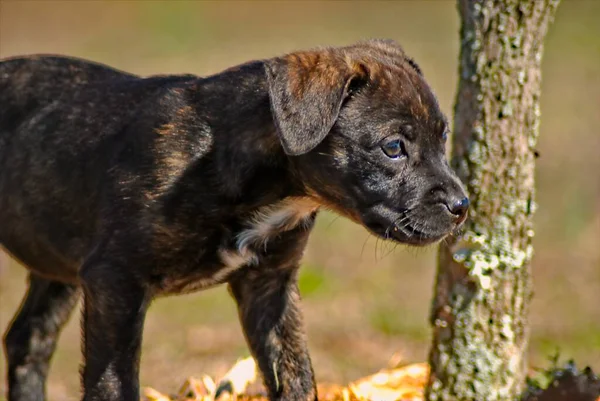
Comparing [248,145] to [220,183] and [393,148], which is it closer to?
[220,183]

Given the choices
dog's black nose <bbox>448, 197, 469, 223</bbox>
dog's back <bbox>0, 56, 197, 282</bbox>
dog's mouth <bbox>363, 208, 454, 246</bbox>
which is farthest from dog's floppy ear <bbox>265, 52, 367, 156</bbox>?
dog's back <bbox>0, 56, 197, 282</bbox>

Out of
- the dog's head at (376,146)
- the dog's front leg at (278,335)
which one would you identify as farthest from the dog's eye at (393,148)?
the dog's front leg at (278,335)

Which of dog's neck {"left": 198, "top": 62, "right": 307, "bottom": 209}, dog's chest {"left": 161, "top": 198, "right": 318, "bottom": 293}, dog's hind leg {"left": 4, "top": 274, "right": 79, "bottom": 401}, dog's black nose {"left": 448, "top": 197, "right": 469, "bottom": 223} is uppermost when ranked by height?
dog's neck {"left": 198, "top": 62, "right": 307, "bottom": 209}

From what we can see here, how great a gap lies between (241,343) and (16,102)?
3.68m

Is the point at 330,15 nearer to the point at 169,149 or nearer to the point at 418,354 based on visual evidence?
the point at 418,354

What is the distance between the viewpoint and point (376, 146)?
15.9 ft

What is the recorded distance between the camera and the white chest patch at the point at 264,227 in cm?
513

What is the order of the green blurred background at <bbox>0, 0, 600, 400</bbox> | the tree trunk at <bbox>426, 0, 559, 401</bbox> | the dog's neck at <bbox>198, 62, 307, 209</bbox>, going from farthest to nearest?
the green blurred background at <bbox>0, 0, 600, 400</bbox> < the tree trunk at <bbox>426, 0, 559, 401</bbox> < the dog's neck at <bbox>198, 62, 307, 209</bbox>

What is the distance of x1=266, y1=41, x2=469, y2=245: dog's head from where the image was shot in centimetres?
473

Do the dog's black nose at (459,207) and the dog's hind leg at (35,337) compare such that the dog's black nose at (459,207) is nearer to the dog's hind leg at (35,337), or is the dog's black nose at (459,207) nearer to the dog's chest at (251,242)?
the dog's chest at (251,242)

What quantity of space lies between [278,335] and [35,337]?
149cm

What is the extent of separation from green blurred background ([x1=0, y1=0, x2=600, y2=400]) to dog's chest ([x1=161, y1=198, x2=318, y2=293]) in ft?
1.16

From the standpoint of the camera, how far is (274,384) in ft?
18.5

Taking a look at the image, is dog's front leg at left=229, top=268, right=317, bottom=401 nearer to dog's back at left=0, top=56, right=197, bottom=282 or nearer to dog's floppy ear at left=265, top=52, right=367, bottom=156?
dog's back at left=0, top=56, right=197, bottom=282
